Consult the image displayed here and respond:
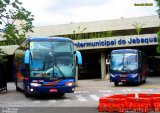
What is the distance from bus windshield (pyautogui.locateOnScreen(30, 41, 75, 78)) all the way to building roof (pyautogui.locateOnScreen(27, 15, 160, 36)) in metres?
47.5

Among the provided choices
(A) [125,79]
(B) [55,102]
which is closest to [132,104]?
(B) [55,102]

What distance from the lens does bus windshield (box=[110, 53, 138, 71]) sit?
36.9 meters

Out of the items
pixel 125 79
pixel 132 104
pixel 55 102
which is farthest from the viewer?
pixel 125 79

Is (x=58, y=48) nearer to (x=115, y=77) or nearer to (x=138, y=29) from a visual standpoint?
(x=115, y=77)

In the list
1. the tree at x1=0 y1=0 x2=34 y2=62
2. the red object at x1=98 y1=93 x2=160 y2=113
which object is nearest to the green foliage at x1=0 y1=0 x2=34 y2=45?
the tree at x1=0 y1=0 x2=34 y2=62

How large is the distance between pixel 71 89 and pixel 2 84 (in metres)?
10.2

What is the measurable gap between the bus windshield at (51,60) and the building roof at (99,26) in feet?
156

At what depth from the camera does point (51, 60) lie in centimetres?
2298

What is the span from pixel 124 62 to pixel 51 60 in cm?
1471

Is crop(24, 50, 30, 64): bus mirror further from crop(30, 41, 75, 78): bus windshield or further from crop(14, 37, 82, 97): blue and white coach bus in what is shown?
crop(30, 41, 75, 78): bus windshield

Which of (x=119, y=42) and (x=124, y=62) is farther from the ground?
(x=119, y=42)

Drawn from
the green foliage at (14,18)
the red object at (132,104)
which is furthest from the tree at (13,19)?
the red object at (132,104)

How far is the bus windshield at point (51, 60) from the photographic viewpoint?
898 inches

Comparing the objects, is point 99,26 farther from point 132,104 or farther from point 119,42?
point 132,104
